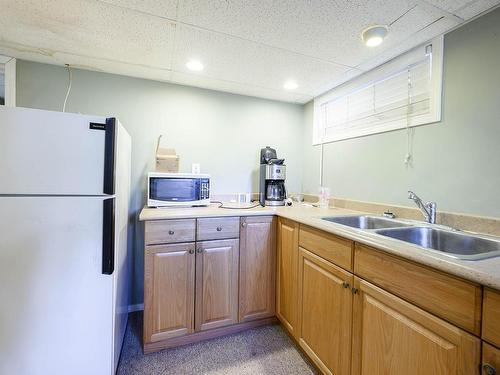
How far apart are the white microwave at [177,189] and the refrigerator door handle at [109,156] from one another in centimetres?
62

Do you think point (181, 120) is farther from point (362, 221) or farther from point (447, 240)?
point (447, 240)

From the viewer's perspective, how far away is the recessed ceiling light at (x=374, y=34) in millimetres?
1342

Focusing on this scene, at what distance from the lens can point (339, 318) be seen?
3.92ft

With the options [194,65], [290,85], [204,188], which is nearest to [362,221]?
[204,188]

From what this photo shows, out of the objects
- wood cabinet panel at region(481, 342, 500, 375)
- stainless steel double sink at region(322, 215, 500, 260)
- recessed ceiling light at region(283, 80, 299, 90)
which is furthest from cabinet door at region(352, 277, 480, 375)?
recessed ceiling light at region(283, 80, 299, 90)

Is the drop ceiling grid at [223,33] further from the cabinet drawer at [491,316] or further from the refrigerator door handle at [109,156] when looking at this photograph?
the cabinet drawer at [491,316]

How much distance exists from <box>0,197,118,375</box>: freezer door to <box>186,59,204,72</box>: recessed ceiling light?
1251 millimetres

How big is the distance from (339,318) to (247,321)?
2.78ft

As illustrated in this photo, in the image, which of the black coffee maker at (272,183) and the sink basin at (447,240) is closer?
the sink basin at (447,240)

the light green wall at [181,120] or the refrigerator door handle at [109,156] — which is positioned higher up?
the light green wall at [181,120]

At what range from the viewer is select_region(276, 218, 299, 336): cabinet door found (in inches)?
63.1

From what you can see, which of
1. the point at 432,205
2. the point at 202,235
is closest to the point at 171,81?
the point at 202,235

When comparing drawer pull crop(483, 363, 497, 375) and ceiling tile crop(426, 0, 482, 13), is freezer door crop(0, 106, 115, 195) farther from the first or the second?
ceiling tile crop(426, 0, 482, 13)

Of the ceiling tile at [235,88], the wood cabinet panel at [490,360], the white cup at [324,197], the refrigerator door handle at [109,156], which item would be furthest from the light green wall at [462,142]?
the refrigerator door handle at [109,156]
